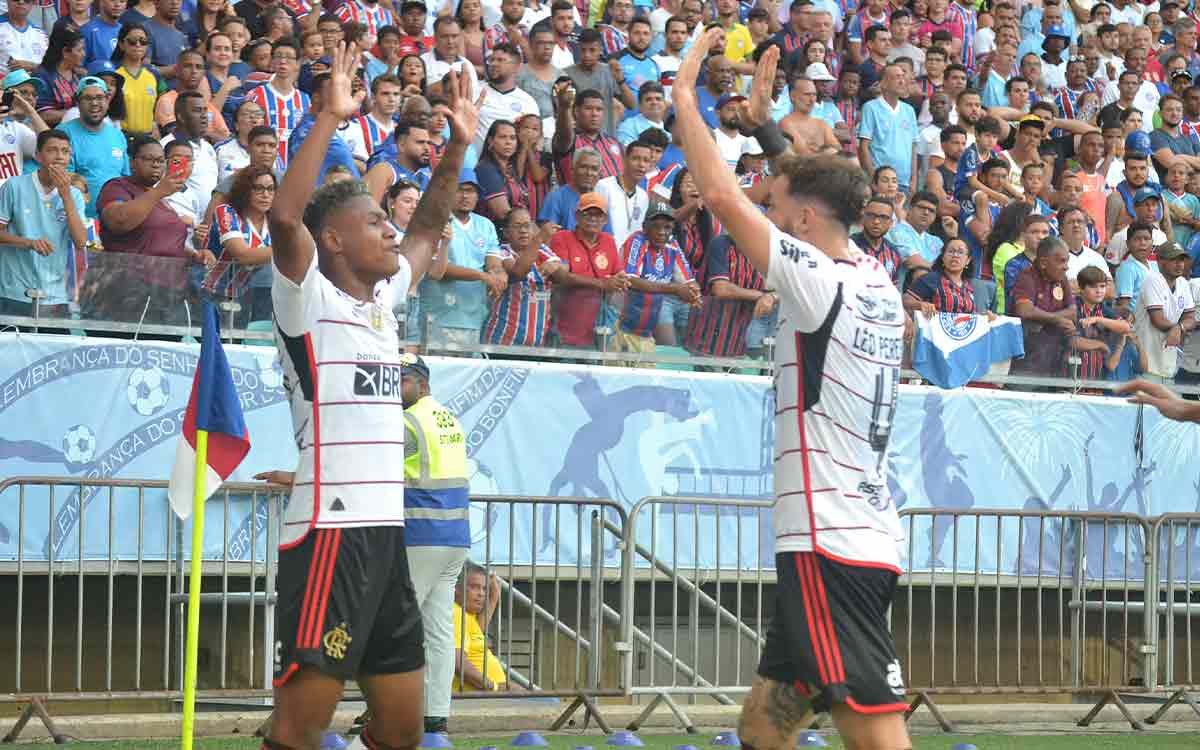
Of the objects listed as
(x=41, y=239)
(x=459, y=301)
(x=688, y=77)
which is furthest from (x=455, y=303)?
(x=688, y=77)

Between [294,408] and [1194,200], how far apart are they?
49.5 feet

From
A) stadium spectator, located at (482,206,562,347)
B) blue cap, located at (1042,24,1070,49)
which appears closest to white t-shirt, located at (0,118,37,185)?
stadium spectator, located at (482,206,562,347)

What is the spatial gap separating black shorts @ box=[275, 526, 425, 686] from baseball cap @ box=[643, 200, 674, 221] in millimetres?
8450

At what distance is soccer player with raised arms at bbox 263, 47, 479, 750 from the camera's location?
19.8 ft

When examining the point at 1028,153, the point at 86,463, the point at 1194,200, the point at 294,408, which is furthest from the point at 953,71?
the point at 294,408

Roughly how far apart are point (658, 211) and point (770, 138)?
25.4 ft

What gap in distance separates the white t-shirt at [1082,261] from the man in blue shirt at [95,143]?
809 cm

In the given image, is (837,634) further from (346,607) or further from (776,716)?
(346,607)

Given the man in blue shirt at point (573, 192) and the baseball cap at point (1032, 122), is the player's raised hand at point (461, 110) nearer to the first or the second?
the man in blue shirt at point (573, 192)

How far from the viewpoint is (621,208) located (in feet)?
50.9

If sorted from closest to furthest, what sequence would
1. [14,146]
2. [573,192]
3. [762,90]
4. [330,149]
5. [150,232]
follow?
[762,90] < [150,232] < [14,146] < [330,149] < [573,192]

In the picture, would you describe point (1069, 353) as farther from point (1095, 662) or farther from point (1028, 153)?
point (1028, 153)

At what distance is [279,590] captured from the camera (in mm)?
6246

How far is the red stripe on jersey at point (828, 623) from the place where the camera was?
18.4 feet
